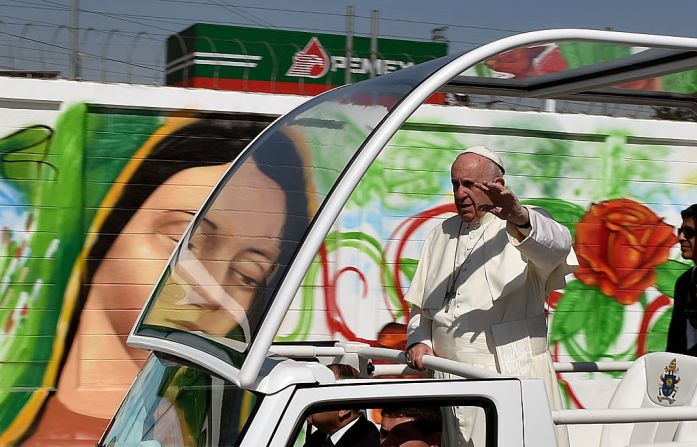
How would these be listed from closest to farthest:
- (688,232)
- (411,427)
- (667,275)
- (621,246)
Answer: (411,427) < (688,232) < (621,246) < (667,275)

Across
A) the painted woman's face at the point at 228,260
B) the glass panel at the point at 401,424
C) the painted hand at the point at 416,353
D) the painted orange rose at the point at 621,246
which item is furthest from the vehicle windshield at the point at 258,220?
the painted orange rose at the point at 621,246

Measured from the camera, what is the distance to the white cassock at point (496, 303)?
12.3ft

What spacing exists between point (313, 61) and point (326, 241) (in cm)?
153

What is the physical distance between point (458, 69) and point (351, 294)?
627cm

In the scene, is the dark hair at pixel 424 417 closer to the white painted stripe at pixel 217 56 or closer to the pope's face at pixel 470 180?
the pope's face at pixel 470 180

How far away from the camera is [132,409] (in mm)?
3219

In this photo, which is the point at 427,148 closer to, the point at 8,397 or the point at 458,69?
the point at 8,397

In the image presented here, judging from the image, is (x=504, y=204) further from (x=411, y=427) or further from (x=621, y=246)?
(x=621, y=246)

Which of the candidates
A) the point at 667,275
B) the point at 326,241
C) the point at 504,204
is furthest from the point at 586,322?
the point at 504,204

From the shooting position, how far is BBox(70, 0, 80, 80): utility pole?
8.23 metres

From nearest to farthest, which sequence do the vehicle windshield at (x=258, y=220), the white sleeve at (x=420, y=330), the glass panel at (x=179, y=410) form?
the glass panel at (x=179, y=410) < the vehicle windshield at (x=258, y=220) < the white sleeve at (x=420, y=330)

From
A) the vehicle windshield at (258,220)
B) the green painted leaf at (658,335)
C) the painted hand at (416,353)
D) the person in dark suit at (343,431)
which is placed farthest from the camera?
the green painted leaf at (658,335)

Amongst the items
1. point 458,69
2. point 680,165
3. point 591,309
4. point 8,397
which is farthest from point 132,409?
point 680,165

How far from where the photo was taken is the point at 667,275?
10.0 m
